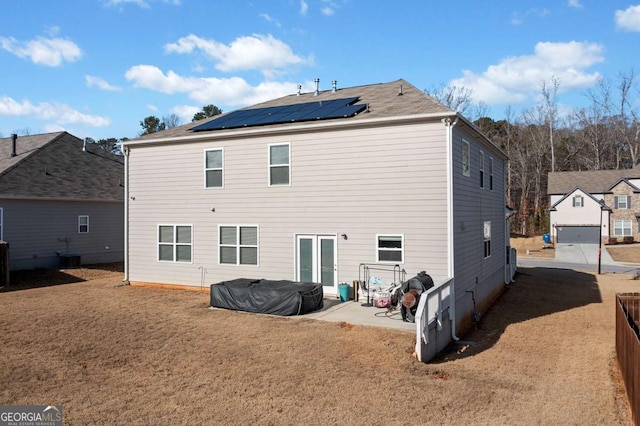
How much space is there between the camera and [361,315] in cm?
1181

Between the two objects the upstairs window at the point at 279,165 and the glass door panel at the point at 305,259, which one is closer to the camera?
the glass door panel at the point at 305,259

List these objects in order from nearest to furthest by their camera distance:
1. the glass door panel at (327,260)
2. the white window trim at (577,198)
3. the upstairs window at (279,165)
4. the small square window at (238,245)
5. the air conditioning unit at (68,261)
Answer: the glass door panel at (327,260)
the upstairs window at (279,165)
the small square window at (238,245)
the air conditioning unit at (68,261)
the white window trim at (577,198)

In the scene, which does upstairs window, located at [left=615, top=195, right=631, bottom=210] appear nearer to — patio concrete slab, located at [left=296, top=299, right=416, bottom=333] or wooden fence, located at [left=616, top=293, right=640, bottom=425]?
wooden fence, located at [left=616, top=293, right=640, bottom=425]

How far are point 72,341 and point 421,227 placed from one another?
8.69m

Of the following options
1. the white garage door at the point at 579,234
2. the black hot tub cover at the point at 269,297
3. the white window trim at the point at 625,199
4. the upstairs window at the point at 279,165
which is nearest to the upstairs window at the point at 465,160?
the upstairs window at the point at 279,165

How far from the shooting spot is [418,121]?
12617 mm

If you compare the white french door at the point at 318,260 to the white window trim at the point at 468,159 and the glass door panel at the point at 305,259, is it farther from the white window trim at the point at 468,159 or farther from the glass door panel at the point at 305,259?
the white window trim at the point at 468,159

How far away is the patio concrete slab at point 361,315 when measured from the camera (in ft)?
36.1

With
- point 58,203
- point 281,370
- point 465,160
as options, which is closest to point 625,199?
point 465,160

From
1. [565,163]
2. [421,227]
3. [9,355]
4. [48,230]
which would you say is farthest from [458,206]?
[565,163]

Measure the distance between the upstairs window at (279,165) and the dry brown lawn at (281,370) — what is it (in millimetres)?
4374

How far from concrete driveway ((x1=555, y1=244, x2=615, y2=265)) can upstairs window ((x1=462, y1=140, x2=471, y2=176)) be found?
892 inches

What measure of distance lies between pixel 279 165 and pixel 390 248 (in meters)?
4.38

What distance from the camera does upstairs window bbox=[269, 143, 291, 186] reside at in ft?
47.7
